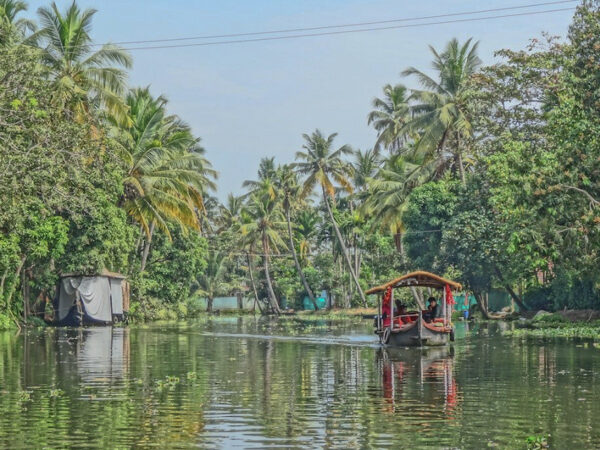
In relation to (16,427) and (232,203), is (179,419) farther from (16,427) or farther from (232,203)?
(232,203)

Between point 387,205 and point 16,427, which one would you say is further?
point 387,205

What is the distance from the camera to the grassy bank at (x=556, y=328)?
37.9m

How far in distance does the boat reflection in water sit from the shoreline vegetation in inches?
196

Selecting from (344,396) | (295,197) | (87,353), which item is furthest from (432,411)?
(295,197)

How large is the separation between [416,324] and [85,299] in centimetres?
2398

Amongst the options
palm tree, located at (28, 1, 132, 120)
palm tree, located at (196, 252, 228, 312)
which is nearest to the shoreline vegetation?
palm tree, located at (28, 1, 132, 120)

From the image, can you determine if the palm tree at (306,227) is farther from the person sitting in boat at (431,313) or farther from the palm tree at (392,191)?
the person sitting in boat at (431,313)

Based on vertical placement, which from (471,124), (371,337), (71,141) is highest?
(471,124)

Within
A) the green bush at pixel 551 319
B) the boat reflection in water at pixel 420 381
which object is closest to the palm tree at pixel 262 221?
the green bush at pixel 551 319

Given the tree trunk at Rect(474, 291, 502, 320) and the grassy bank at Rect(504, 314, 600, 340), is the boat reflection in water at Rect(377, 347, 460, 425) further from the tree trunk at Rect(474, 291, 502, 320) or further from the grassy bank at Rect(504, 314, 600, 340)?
the tree trunk at Rect(474, 291, 502, 320)

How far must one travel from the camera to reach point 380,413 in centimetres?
1470

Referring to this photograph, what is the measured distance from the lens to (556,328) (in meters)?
42.8

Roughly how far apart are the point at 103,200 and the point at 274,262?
146ft

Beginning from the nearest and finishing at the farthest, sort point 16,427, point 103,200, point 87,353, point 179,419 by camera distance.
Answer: point 16,427
point 179,419
point 87,353
point 103,200
